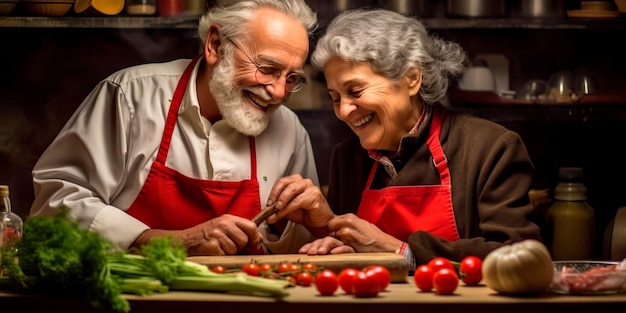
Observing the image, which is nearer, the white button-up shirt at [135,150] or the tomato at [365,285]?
the tomato at [365,285]

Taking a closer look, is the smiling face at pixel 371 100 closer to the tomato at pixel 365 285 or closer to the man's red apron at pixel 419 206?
the man's red apron at pixel 419 206

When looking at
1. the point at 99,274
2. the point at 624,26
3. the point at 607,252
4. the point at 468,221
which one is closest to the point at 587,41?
the point at 624,26

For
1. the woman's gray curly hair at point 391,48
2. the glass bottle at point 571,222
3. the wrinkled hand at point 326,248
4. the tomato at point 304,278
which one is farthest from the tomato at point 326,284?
the glass bottle at point 571,222

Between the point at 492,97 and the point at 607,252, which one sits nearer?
the point at 607,252

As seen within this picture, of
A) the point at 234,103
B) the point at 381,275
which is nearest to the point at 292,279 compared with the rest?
the point at 381,275

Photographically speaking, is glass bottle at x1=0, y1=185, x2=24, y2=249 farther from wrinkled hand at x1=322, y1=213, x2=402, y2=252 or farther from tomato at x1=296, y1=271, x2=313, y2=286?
wrinkled hand at x1=322, y1=213, x2=402, y2=252

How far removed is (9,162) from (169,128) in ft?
5.91

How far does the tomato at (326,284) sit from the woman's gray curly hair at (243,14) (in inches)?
51.8

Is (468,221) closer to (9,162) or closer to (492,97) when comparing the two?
(492,97)

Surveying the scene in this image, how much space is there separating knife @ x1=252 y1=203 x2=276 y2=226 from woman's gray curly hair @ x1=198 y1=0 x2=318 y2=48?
0.66m

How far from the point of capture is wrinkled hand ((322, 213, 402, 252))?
329 centimetres

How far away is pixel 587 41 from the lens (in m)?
4.98

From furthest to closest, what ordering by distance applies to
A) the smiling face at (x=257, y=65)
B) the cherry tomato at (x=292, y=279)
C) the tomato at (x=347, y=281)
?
the smiling face at (x=257, y=65) → the cherry tomato at (x=292, y=279) → the tomato at (x=347, y=281)

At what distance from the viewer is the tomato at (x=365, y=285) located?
2492mm
